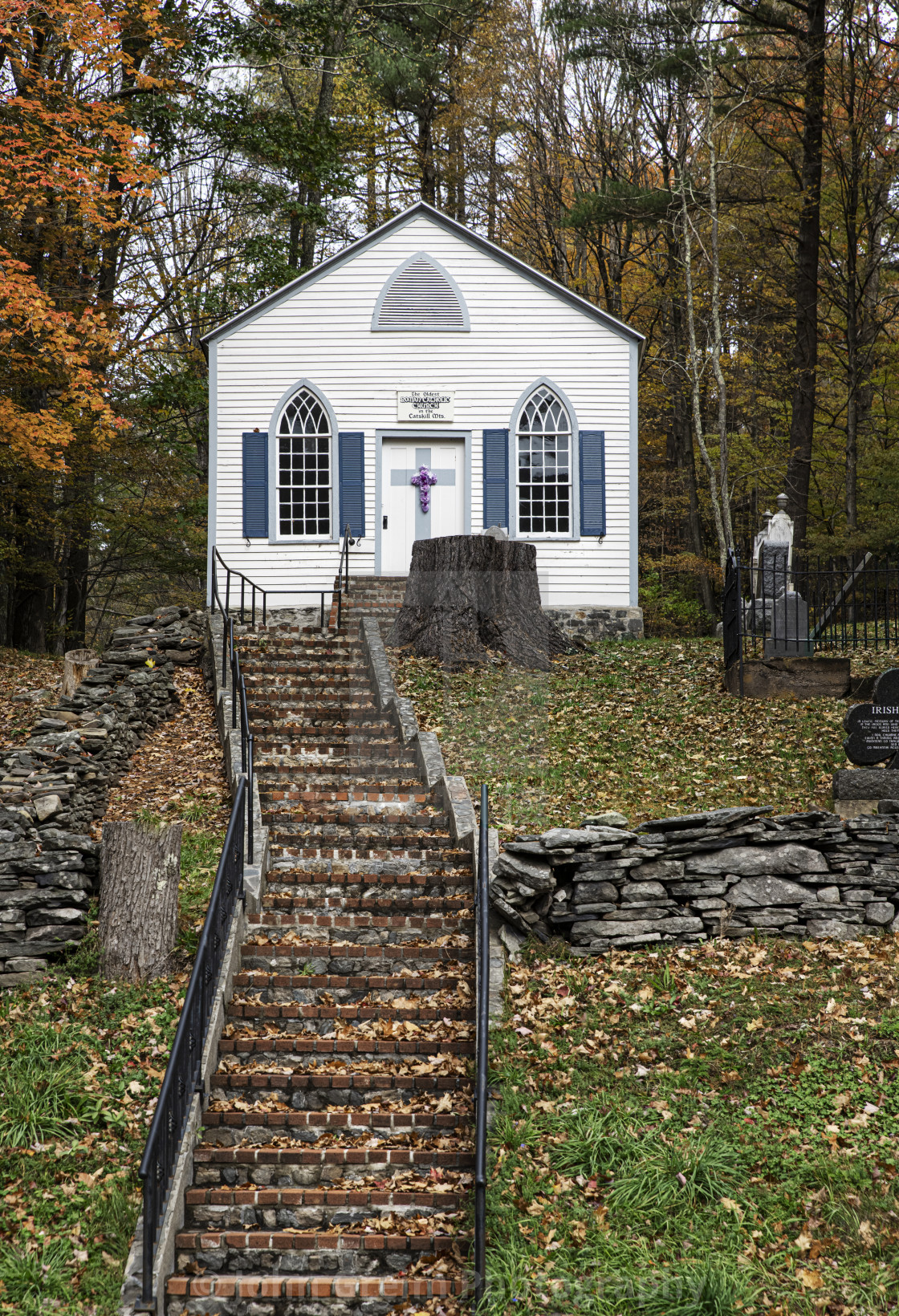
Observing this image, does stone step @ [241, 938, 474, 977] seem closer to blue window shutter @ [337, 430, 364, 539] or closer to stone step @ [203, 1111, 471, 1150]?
stone step @ [203, 1111, 471, 1150]

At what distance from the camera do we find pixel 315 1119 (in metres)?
5.80

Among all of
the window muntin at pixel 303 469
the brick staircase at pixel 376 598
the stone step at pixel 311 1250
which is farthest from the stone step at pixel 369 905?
the window muntin at pixel 303 469

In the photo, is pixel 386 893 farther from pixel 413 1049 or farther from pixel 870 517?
pixel 870 517

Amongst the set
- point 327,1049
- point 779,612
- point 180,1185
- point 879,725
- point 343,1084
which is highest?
point 779,612

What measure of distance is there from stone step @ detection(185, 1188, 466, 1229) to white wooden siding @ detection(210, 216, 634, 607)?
1122cm

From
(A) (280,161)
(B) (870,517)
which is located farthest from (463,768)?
(A) (280,161)

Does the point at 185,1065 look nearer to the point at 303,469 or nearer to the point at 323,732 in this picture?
the point at 323,732

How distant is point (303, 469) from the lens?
1612 cm

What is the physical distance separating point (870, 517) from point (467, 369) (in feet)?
25.2

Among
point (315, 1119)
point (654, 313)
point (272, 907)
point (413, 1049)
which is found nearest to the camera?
point (315, 1119)

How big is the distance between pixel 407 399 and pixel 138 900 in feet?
34.2

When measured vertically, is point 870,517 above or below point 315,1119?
above

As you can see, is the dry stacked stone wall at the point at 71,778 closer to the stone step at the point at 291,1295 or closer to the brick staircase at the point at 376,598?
the brick staircase at the point at 376,598

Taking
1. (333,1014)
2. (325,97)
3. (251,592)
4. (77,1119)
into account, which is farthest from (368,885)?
(325,97)
